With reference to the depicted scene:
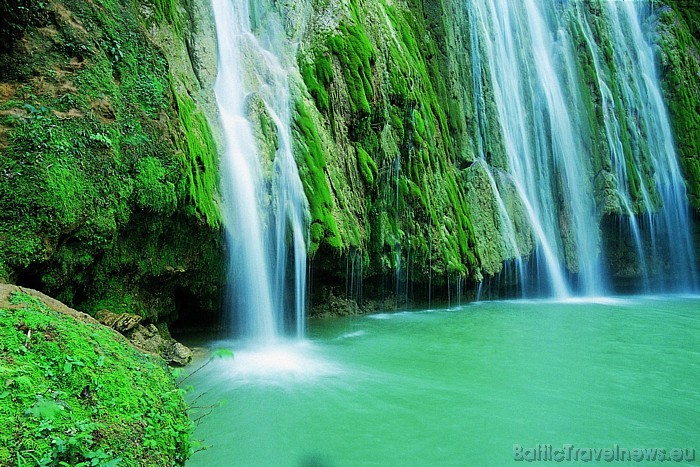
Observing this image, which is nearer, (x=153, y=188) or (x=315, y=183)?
(x=153, y=188)

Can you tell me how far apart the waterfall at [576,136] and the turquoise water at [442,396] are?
8.60 meters

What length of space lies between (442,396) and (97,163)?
502cm

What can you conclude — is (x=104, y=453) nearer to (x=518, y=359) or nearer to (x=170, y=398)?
(x=170, y=398)

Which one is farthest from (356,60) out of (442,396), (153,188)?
(442,396)

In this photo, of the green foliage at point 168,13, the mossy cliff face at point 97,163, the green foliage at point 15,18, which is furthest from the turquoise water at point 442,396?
the green foliage at point 168,13

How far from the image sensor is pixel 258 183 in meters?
8.84

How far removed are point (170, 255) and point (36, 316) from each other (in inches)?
159

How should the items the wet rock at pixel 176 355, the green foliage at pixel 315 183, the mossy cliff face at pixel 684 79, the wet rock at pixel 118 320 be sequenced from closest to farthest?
the wet rock at pixel 118 320
the wet rock at pixel 176 355
the green foliage at pixel 315 183
the mossy cliff face at pixel 684 79

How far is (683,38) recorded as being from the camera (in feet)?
86.7

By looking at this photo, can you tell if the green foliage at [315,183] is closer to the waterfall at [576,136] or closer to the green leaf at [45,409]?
the green leaf at [45,409]

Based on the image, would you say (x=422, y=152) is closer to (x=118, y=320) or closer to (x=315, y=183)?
(x=315, y=183)

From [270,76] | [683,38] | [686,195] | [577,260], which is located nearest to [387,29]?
[270,76]

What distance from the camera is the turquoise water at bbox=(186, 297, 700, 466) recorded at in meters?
4.61

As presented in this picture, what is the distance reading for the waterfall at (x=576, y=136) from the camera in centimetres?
1905
